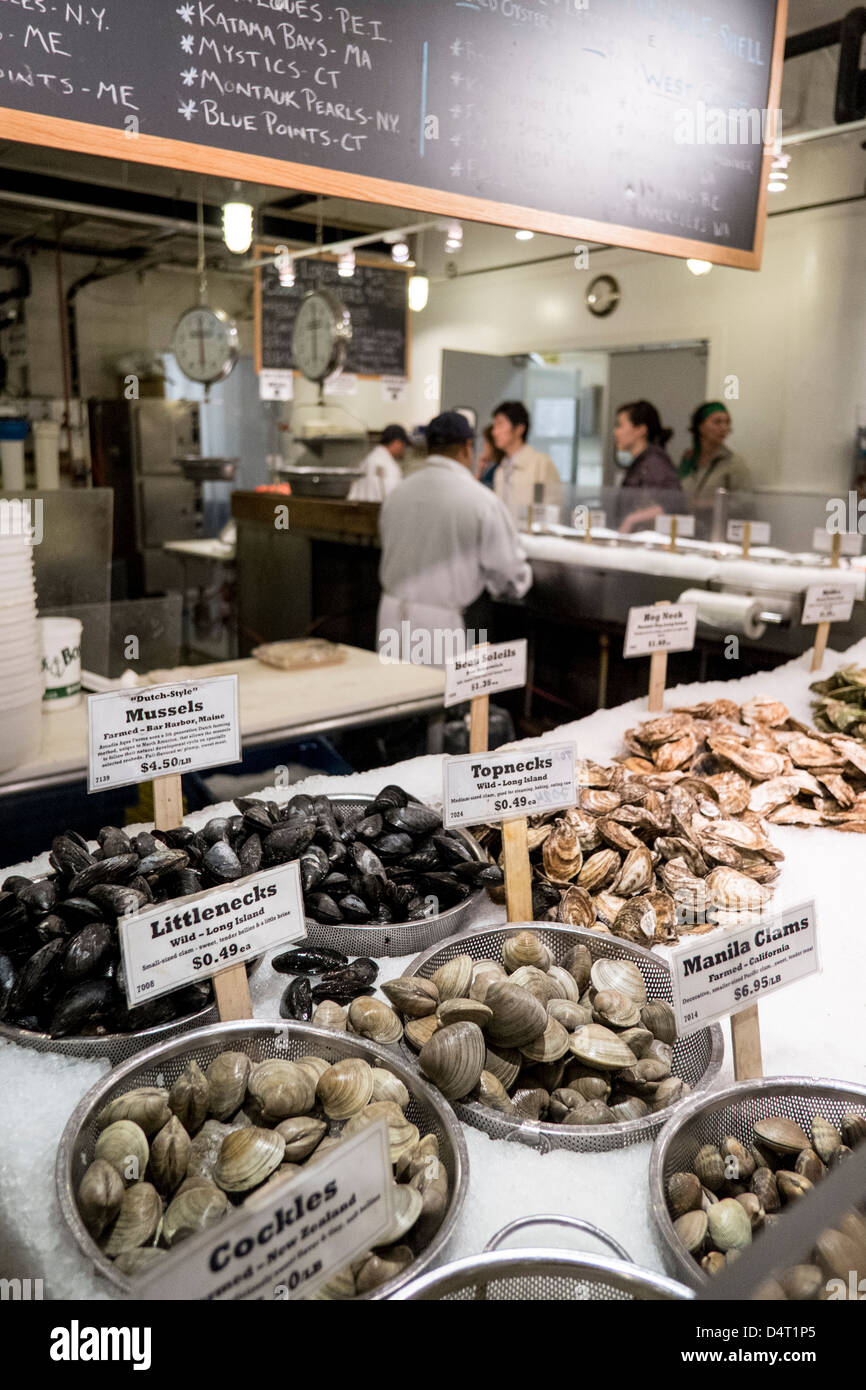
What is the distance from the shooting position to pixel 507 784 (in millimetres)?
1438

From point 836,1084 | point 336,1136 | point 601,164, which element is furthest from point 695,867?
point 601,164

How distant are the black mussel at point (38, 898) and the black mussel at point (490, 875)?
0.62 m

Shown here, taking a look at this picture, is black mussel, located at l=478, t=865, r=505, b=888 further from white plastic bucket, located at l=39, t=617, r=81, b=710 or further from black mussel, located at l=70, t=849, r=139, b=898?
white plastic bucket, located at l=39, t=617, r=81, b=710

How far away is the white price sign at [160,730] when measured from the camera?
4.58ft

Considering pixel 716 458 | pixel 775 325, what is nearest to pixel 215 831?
pixel 716 458

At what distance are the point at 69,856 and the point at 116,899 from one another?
0.58 ft

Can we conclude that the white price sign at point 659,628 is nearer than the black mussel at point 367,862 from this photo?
No

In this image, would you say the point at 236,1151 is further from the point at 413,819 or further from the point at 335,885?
the point at 413,819

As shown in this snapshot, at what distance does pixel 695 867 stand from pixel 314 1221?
1.06 m

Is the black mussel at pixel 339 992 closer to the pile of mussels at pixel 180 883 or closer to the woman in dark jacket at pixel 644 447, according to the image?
the pile of mussels at pixel 180 883

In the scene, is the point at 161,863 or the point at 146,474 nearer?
the point at 161,863

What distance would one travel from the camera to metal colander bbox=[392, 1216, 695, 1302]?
799 millimetres

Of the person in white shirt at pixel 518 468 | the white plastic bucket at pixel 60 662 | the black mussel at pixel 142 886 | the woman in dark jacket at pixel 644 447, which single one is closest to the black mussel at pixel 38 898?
the black mussel at pixel 142 886
